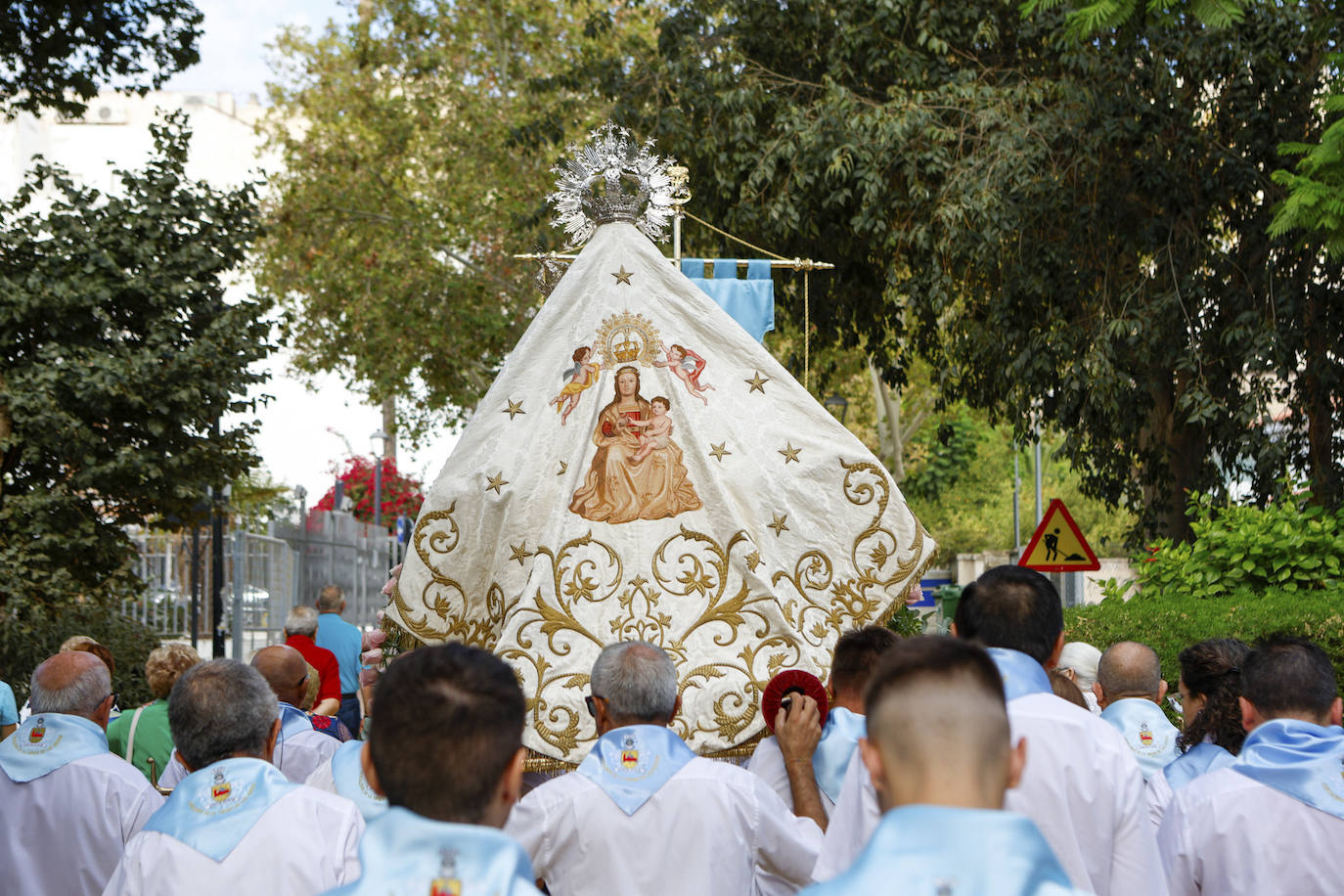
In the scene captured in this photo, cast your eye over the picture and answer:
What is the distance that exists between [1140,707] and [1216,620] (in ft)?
12.4

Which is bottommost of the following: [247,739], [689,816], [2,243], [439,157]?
[689,816]

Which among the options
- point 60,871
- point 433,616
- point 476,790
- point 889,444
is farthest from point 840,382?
point 476,790

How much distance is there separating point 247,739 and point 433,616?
2606 millimetres

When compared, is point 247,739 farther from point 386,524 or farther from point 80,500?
point 386,524

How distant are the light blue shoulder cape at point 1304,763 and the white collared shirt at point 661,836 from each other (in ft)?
4.17

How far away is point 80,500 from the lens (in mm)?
11984

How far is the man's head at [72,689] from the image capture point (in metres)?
4.82

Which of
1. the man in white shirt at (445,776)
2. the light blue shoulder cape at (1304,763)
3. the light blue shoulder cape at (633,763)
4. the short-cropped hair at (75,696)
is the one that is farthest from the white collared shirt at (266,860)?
the light blue shoulder cape at (1304,763)

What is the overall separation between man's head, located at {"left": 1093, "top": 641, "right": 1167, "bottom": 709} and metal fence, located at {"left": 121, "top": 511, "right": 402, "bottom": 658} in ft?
36.6

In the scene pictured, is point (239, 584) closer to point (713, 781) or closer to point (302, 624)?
point (302, 624)

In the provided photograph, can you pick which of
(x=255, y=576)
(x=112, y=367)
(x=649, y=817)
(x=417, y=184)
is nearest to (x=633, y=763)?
(x=649, y=817)

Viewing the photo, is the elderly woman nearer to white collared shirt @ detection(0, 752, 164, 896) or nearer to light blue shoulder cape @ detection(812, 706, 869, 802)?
white collared shirt @ detection(0, 752, 164, 896)

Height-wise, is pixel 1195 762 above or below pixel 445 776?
below

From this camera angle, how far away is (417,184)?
925 inches
